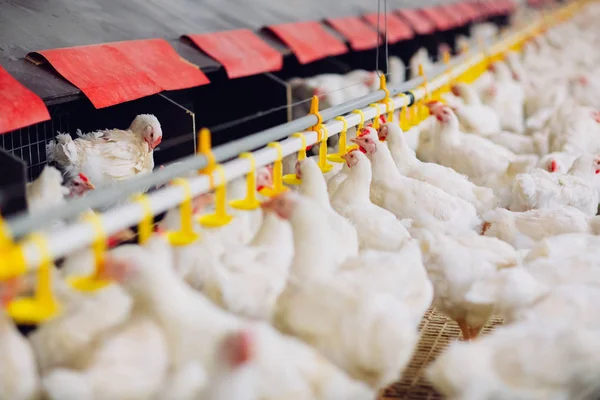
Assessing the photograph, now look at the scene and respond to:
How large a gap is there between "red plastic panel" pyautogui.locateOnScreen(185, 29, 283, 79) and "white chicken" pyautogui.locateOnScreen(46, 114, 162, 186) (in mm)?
1123

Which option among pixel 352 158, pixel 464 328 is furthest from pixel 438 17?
pixel 464 328

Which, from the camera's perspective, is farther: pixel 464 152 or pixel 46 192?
pixel 464 152

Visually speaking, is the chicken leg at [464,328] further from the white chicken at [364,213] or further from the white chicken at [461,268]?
the white chicken at [364,213]

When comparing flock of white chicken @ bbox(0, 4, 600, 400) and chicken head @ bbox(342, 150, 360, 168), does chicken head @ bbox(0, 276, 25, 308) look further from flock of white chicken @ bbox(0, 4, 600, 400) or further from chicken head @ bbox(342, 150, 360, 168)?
chicken head @ bbox(342, 150, 360, 168)

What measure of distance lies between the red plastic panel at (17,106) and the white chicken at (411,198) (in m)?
1.38

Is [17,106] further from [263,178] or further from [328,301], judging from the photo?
[328,301]

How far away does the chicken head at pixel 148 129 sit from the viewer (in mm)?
3814

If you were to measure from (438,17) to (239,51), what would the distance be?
578 cm

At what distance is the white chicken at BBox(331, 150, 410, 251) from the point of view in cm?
264

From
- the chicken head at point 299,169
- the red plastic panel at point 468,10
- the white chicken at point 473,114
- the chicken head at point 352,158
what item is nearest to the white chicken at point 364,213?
the chicken head at point 352,158

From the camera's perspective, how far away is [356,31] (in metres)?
7.41

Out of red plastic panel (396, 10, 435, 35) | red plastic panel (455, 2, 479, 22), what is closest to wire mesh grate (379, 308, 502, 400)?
red plastic panel (396, 10, 435, 35)

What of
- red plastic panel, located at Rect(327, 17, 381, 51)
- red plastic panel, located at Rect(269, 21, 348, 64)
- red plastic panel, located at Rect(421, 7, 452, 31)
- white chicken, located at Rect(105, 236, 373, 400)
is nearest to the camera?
white chicken, located at Rect(105, 236, 373, 400)

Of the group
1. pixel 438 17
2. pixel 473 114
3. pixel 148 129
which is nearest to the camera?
pixel 148 129
